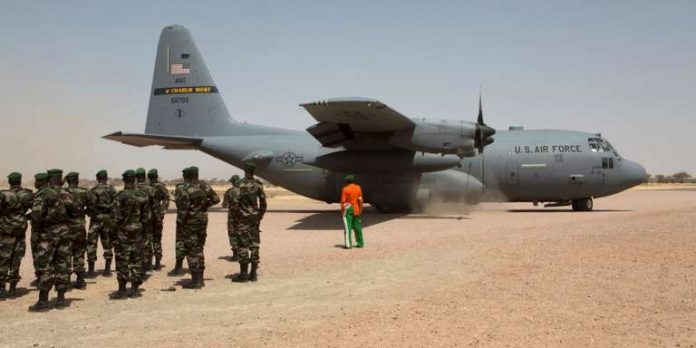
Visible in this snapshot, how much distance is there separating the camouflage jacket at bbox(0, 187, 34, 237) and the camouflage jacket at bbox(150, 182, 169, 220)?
2.39m

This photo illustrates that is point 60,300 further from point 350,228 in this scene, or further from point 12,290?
point 350,228

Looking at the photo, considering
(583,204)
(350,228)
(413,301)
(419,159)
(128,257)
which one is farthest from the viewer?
(583,204)

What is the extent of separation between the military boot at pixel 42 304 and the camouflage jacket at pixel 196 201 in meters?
2.45

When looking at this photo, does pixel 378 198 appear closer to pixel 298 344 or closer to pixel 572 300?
pixel 572 300

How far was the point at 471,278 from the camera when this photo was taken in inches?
360

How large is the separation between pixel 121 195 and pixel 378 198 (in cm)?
1526

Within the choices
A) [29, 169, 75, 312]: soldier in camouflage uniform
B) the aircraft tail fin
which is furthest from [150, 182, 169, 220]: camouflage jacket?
the aircraft tail fin

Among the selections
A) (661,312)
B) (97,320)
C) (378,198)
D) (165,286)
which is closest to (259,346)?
(97,320)

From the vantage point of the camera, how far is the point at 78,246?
8.95m

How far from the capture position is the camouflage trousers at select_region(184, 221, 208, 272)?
892 centimetres

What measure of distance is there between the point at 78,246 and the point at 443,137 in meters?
14.4

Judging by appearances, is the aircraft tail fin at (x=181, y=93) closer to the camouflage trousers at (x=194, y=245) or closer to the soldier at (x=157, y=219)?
the soldier at (x=157, y=219)

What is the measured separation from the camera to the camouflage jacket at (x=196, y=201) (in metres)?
9.17

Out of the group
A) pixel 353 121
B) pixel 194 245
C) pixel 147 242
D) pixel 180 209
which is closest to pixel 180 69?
pixel 353 121
